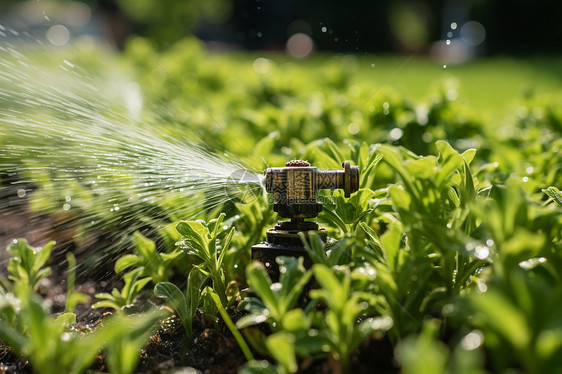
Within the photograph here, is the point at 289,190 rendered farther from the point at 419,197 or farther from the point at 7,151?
the point at 7,151

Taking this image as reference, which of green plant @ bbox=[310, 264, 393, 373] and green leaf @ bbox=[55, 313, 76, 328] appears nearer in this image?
green plant @ bbox=[310, 264, 393, 373]

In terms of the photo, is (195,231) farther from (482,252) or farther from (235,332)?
(482,252)

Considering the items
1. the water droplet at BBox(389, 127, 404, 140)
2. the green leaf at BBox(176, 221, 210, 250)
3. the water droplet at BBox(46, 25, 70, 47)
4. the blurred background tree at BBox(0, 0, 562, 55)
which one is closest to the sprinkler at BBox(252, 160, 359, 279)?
the green leaf at BBox(176, 221, 210, 250)

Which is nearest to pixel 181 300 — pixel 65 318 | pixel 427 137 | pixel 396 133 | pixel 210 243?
pixel 210 243

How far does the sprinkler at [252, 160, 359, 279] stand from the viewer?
125 centimetres

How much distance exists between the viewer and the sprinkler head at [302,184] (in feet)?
4.08

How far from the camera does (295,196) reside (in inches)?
49.8

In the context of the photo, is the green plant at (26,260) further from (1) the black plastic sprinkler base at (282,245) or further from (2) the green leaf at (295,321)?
(2) the green leaf at (295,321)

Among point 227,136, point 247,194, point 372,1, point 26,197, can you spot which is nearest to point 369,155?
point 247,194

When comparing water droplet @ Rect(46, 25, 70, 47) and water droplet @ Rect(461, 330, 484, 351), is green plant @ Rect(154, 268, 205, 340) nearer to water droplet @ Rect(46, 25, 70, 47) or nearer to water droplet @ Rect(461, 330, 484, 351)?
water droplet @ Rect(461, 330, 484, 351)

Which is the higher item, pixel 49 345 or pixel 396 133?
pixel 396 133

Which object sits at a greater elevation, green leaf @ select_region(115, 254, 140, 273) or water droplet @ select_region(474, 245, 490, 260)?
water droplet @ select_region(474, 245, 490, 260)

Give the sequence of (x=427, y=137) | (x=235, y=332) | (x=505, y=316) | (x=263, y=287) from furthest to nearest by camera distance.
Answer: (x=427, y=137) < (x=235, y=332) < (x=263, y=287) < (x=505, y=316)

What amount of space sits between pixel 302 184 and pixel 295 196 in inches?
1.2
